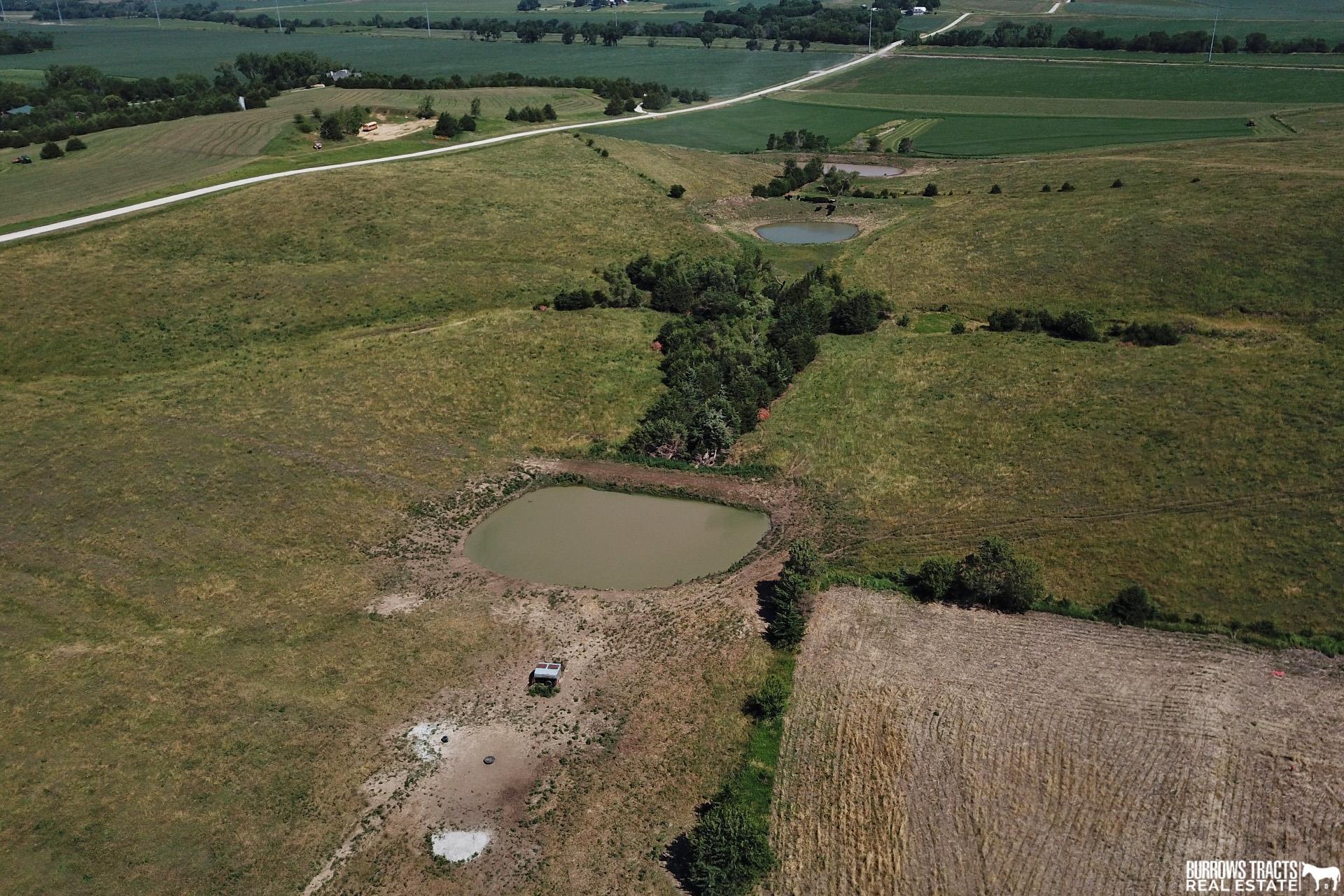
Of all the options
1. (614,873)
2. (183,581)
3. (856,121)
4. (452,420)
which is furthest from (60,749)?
(856,121)

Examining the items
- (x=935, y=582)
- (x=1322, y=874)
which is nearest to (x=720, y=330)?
(x=935, y=582)

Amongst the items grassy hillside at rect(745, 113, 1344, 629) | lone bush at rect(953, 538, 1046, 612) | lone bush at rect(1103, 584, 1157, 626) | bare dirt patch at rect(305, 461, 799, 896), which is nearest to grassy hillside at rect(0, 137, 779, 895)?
bare dirt patch at rect(305, 461, 799, 896)

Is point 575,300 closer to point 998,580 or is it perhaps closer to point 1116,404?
point 1116,404

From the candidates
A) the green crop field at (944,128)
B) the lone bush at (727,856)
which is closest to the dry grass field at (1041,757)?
the lone bush at (727,856)

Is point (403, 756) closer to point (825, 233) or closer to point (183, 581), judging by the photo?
point (183, 581)

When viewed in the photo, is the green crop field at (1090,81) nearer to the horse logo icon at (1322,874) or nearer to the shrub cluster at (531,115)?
the shrub cluster at (531,115)
